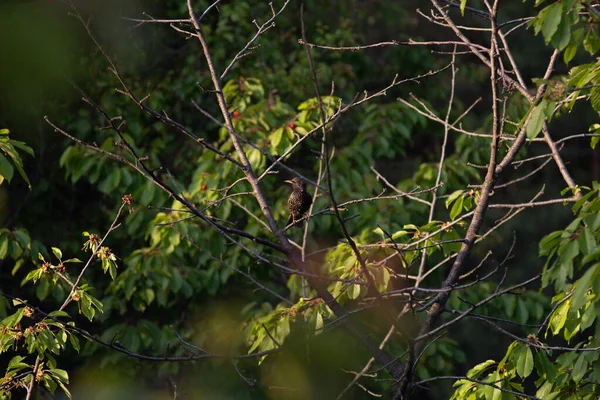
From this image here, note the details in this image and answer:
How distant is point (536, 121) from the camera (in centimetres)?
191

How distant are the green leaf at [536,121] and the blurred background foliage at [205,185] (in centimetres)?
125

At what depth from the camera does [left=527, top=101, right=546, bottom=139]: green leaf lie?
1896 millimetres

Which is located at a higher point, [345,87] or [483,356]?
Result: [345,87]

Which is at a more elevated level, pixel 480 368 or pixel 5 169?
pixel 5 169

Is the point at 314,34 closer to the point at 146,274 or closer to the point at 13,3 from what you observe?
the point at 146,274

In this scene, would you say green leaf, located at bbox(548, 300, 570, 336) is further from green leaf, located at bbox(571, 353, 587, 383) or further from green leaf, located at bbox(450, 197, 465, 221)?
green leaf, located at bbox(450, 197, 465, 221)

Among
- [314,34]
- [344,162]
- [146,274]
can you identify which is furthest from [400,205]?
[314,34]

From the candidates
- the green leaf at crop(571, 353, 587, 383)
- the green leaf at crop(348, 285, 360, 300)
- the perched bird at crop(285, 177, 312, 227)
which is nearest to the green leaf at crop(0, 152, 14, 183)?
the green leaf at crop(348, 285, 360, 300)

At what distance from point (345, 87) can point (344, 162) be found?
1.87 metres

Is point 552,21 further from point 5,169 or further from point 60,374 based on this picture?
point 60,374

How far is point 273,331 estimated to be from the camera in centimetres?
318

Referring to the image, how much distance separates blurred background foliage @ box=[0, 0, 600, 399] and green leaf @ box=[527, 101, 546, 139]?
49.3 inches

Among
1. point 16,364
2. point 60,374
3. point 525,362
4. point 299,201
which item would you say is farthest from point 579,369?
point 299,201

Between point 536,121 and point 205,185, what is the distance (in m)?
3.35
